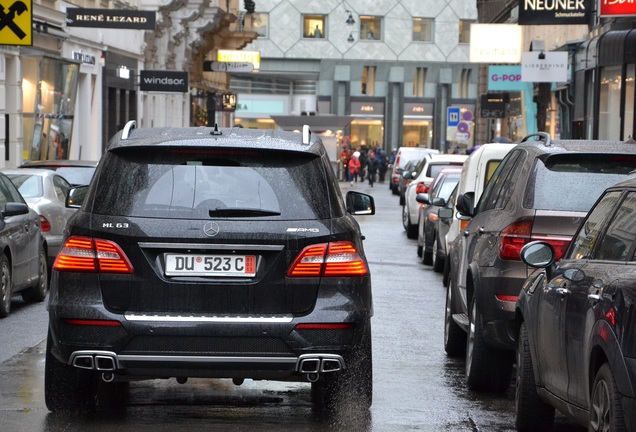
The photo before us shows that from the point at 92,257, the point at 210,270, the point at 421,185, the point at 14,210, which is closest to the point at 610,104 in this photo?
the point at 421,185

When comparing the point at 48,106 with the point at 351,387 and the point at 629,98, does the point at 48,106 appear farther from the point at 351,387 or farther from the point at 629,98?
the point at 351,387

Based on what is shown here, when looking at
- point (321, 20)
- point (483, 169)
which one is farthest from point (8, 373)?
point (321, 20)

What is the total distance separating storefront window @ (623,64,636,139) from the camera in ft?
117

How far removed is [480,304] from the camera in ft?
31.8

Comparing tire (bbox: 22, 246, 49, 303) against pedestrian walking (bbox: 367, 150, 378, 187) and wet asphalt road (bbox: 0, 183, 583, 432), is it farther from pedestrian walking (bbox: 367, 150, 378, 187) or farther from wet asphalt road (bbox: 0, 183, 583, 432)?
pedestrian walking (bbox: 367, 150, 378, 187)

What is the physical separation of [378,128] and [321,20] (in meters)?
7.58

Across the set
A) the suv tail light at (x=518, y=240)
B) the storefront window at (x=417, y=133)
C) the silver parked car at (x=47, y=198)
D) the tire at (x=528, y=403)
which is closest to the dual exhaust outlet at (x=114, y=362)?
the tire at (x=528, y=403)

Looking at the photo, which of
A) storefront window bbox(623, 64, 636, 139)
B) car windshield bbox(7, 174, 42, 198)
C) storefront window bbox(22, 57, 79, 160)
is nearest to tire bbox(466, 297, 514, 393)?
car windshield bbox(7, 174, 42, 198)

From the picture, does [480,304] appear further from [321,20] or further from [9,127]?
[321,20]

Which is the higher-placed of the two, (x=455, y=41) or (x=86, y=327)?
(x=455, y=41)

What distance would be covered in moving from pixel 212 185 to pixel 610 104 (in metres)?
31.1

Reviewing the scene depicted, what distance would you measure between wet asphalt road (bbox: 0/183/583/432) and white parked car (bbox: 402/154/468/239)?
16.6 metres

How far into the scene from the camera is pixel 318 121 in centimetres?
6875

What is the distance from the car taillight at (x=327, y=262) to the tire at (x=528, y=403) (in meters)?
1.02
